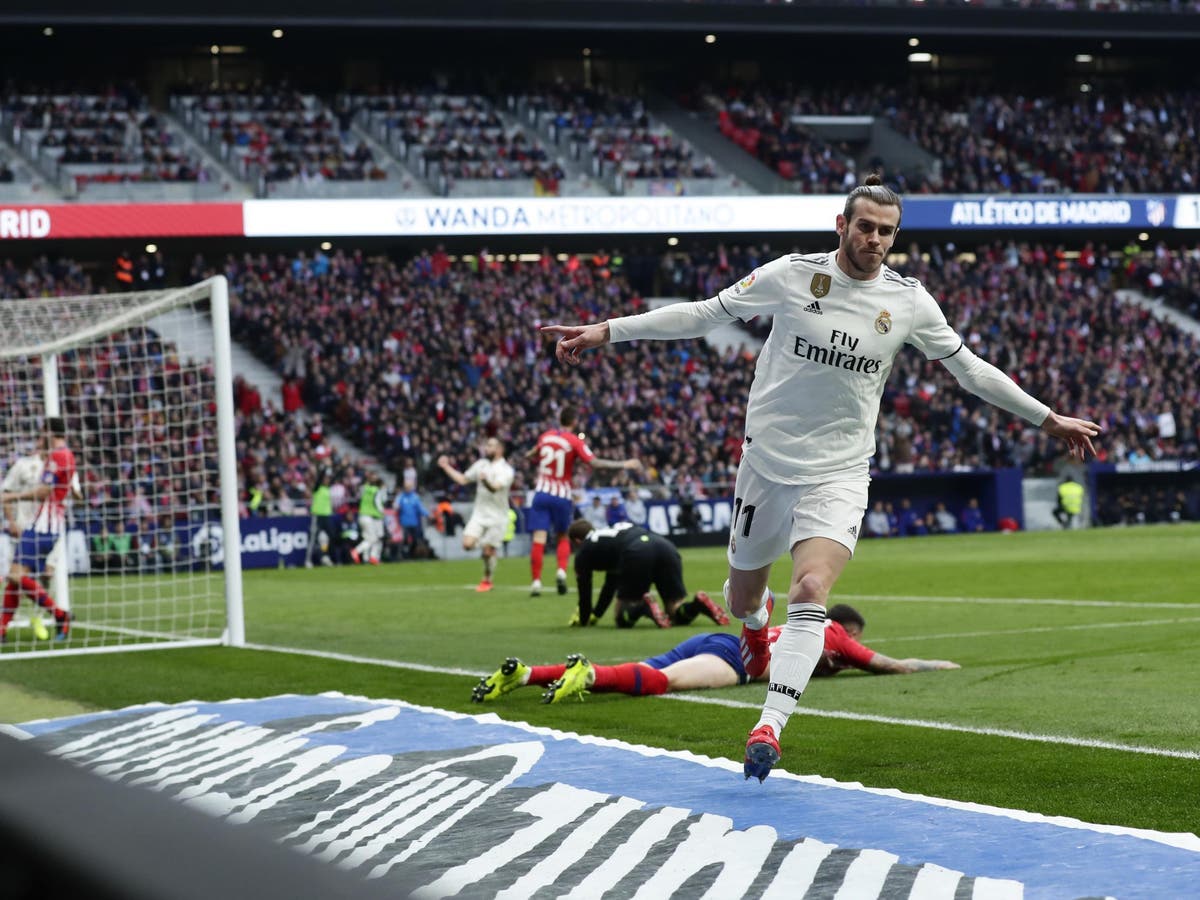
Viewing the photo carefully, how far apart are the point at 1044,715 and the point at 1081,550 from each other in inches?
760

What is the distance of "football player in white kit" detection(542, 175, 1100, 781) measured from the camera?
6543 mm

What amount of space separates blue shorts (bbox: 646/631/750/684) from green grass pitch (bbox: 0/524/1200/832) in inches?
7.9

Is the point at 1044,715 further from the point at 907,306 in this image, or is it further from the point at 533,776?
the point at 533,776

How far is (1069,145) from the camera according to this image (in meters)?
49.9

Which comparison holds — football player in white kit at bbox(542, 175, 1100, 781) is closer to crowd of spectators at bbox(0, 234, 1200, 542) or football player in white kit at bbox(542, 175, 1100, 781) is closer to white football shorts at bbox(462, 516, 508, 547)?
white football shorts at bbox(462, 516, 508, 547)

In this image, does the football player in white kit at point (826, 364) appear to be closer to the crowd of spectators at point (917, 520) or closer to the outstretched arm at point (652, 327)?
the outstretched arm at point (652, 327)

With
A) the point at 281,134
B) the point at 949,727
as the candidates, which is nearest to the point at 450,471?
the point at 949,727

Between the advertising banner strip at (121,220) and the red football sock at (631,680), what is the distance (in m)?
32.0

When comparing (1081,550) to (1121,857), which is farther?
(1081,550)

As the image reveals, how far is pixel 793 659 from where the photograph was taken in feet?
20.2

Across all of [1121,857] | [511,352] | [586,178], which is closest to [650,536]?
[1121,857]

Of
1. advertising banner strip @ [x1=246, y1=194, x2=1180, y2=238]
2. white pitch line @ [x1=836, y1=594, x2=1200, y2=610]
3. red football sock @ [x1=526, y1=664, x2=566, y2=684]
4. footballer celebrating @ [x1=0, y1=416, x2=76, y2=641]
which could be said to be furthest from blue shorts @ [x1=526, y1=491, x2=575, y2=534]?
advertising banner strip @ [x1=246, y1=194, x2=1180, y2=238]

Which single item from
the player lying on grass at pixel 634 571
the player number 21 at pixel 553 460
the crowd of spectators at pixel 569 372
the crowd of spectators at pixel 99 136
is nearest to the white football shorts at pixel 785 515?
the player lying on grass at pixel 634 571

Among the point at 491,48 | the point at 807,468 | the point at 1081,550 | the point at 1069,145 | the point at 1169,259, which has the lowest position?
the point at 1081,550
